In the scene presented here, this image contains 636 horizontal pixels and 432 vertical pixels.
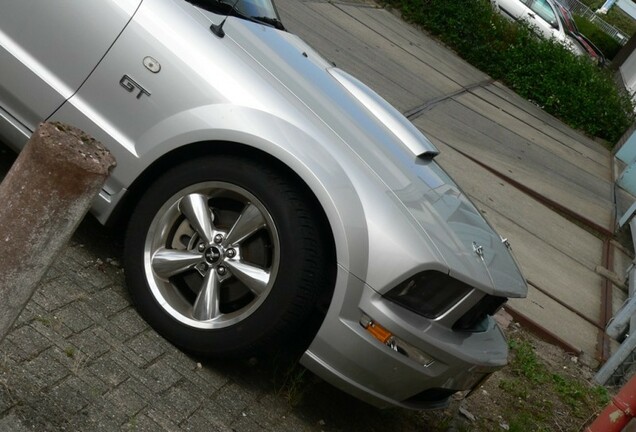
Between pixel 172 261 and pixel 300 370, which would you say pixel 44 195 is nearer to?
pixel 172 261

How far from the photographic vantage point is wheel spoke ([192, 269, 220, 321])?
14.3 feet

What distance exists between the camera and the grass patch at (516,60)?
1772cm

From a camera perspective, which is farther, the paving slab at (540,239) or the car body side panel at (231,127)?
the paving slab at (540,239)

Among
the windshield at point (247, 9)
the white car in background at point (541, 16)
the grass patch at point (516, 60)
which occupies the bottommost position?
the windshield at point (247, 9)

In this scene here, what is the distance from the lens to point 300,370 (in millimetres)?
4703

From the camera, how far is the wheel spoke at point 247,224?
4.27m

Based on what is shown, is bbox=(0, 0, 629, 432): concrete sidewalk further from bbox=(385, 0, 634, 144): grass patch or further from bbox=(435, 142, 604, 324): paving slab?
bbox=(385, 0, 634, 144): grass patch

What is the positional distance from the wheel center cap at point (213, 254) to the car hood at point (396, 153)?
2.41 ft

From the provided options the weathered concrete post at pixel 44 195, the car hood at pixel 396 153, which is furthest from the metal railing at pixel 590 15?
the weathered concrete post at pixel 44 195

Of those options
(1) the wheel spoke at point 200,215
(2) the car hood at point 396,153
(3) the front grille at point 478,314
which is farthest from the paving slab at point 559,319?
(1) the wheel spoke at point 200,215

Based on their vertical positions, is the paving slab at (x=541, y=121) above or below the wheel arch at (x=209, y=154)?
above

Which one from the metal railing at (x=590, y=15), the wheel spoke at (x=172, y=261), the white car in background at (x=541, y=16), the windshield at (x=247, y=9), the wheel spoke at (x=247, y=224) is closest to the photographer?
the wheel spoke at (x=247, y=224)

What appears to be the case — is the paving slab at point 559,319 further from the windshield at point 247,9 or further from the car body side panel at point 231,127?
the car body side panel at point 231,127

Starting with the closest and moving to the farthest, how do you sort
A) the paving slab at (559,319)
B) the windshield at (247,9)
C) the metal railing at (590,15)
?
the windshield at (247,9) → the paving slab at (559,319) → the metal railing at (590,15)
